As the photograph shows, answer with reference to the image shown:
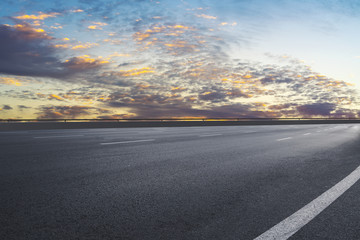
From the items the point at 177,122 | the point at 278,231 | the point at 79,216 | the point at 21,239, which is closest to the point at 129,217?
the point at 79,216

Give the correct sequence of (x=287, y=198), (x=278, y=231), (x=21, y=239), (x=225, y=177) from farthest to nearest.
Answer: (x=225, y=177), (x=287, y=198), (x=278, y=231), (x=21, y=239)

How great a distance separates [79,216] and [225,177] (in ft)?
10.1

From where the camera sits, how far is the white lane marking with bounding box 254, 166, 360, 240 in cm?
318

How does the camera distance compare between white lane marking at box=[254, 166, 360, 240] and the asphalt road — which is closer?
white lane marking at box=[254, 166, 360, 240]

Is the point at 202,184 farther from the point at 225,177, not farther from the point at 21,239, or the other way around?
the point at 21,239

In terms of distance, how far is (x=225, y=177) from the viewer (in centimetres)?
602

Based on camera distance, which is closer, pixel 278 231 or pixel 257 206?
pixel 278 231

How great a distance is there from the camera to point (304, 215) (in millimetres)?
3775

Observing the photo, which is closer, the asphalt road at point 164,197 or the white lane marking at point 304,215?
the white lane marking at point 304,215

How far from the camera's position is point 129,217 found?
3.64 m

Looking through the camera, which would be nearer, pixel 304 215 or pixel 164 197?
pixel 304 215

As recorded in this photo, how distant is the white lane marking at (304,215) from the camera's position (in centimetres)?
318

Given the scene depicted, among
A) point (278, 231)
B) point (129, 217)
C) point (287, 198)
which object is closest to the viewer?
point (278, 231)

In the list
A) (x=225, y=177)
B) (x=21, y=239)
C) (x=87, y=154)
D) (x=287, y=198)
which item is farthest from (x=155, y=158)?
(x=21, y=239)
